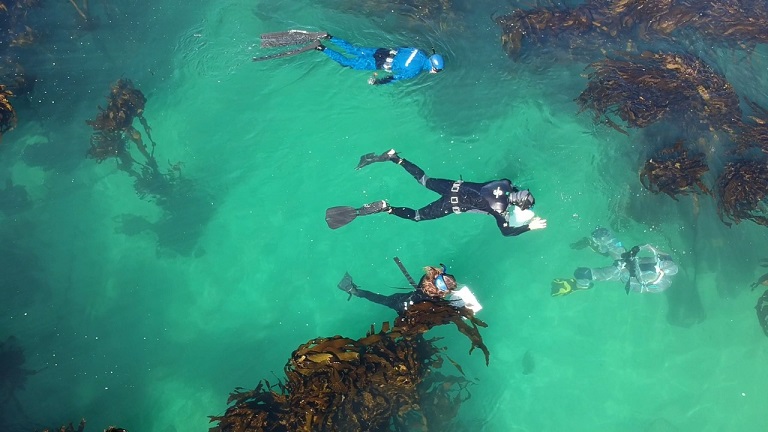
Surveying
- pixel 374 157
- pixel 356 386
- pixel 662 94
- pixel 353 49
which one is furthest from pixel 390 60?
pixel 356 386

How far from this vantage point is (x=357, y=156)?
9.83 metres

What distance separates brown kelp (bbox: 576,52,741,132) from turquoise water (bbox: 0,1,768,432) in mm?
492

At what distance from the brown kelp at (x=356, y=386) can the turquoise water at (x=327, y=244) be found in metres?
0.91

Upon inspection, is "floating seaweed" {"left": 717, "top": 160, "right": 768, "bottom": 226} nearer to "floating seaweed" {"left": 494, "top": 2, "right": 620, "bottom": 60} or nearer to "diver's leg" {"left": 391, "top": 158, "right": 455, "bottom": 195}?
"floating seaweed" {"left": 494, "top": 2, "right": 620, "bottom": 60}

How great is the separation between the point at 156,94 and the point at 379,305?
7.20 m

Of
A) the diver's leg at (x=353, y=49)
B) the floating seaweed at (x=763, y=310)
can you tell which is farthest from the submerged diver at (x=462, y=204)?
the floating seaweed at (x=763, y=310)

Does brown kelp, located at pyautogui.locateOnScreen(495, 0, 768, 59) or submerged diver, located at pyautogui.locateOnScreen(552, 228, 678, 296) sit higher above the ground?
brown kelp, located at pyautogui.locateOnScreen(495, 0, 768, 59)

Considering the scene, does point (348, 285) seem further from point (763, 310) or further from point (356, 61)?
point (763, 310)

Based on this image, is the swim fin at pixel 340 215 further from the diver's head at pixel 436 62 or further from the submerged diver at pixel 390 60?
the diver's head at pixel 436 62

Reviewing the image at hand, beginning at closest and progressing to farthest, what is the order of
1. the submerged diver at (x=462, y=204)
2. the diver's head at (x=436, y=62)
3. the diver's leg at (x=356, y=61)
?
the submerged diver at (x=462, y=204) → the diver's head at (x=436, y=62) → the diver's leg at (x=356, y=61)

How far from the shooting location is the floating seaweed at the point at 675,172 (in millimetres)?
9789

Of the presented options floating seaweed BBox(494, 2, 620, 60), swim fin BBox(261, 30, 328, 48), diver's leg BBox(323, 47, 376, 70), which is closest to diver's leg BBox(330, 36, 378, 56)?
diver's leg BBox(323, 47, 376, 70)

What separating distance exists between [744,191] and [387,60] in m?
8.39

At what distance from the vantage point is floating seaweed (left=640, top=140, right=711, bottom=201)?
9789 mm
